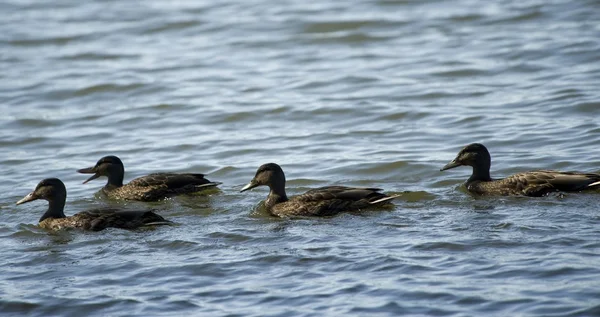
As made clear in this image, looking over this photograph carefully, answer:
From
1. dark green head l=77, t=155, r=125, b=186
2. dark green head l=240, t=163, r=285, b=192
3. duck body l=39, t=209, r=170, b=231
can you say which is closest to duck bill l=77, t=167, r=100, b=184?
dark green head l=77, t=155, r=125, b=186

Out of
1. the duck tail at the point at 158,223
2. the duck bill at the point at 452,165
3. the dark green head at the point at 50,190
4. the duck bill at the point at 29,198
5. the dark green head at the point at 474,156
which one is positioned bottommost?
the duck tail at the point at 158,223

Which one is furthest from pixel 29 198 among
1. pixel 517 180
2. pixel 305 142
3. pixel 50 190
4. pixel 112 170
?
pixel 517 180

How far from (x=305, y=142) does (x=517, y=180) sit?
4603 mm

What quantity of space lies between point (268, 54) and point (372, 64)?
259 centimetres

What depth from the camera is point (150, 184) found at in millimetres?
13281

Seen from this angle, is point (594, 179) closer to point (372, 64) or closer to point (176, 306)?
point (176, 306)

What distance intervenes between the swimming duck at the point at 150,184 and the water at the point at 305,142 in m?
0.20

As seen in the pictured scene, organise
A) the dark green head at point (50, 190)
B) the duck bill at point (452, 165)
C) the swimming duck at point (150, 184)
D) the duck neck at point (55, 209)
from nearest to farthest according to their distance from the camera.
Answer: the duck neck at point (55, 209), the dark green head at point (50, 190), the duck bill at point (452, 165), the swimming duck at point (150, 184)

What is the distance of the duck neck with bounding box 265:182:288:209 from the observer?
12172mm

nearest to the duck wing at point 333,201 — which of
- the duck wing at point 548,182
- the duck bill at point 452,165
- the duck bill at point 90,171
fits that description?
the duck bill at point 452,165

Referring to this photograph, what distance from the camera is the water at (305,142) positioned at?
9203mm

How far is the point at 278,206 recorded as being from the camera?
12.0 m

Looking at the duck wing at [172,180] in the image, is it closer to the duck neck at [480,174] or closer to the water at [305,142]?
the water at [305,142]

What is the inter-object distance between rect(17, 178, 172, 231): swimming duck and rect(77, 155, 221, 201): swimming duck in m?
1.33
